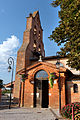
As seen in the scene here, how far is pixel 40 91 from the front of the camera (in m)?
15.7

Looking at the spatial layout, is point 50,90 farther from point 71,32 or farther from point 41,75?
point 71,32

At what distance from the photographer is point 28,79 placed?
1644cm

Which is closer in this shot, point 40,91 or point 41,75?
point 40,91

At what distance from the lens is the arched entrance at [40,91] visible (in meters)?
15.4

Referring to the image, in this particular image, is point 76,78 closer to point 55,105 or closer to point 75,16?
point 55,105

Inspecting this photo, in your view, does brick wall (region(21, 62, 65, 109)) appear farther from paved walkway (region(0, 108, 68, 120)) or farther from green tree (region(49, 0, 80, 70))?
green tree (region(49, 0, 80, 70))

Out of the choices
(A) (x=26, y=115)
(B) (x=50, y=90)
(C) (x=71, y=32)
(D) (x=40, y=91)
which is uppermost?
(C) (x=71, y=32)

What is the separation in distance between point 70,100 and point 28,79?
6.60 metres

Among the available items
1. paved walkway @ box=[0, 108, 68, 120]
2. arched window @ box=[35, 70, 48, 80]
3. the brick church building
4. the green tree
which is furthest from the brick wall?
the green tree

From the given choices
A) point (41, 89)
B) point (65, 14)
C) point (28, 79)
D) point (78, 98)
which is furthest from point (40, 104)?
point (65, 14)

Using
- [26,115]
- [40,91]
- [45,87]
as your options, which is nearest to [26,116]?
[26,115]

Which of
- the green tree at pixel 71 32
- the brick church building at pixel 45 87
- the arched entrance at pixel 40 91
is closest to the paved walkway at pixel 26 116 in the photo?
the brick church building at pixel 45 87

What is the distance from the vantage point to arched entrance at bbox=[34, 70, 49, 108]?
1545cm

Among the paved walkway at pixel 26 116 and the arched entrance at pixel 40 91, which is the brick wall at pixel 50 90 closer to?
the arched entrance at pixel 40 91
